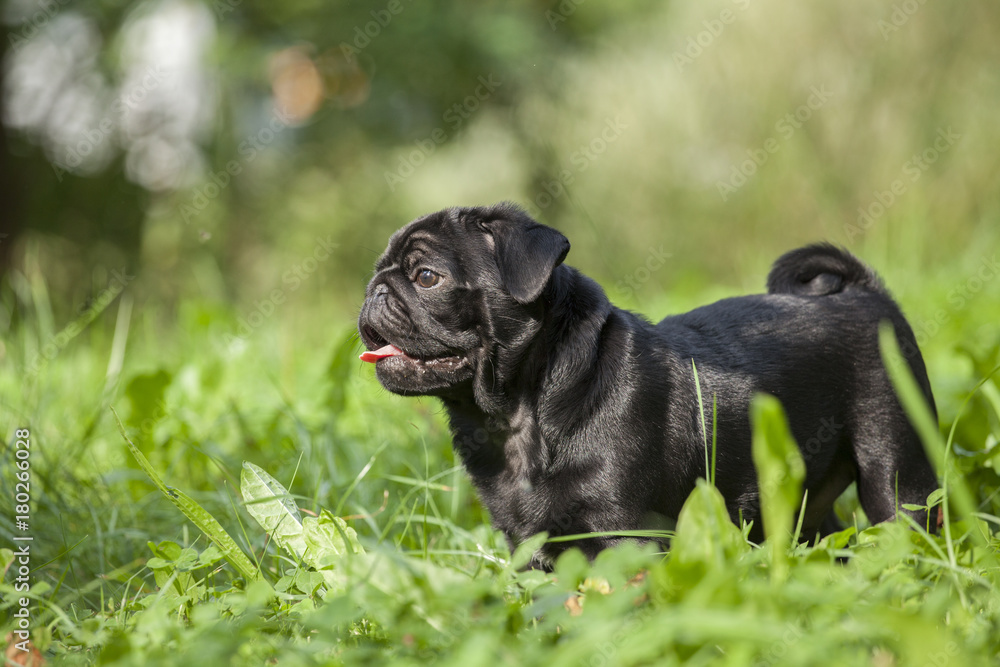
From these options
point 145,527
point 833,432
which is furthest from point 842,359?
point 145,527

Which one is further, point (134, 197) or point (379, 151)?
point (379, 151)

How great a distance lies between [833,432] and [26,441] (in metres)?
3.12

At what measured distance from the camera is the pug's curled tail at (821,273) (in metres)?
3.37

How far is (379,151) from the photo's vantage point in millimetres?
12586

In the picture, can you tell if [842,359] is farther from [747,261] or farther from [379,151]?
→ [379,151]
